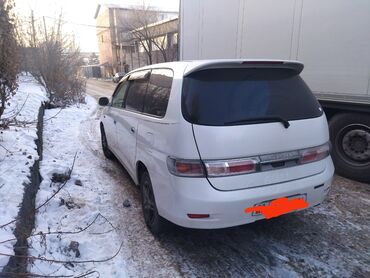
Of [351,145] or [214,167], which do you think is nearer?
[214,167]

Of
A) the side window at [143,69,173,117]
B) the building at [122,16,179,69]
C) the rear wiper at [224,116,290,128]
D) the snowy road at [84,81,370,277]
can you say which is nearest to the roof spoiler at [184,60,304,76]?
the side window at [143,69,173,117]

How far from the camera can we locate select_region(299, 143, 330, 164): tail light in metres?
2.94

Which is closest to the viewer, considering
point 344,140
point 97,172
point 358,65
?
point 358,65

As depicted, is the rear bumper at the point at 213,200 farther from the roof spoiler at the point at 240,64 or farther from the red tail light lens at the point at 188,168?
the roof spoiler at the point at 240,64

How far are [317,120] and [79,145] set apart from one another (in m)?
5.18

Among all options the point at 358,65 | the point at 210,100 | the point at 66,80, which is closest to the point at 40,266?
the point at 210,100

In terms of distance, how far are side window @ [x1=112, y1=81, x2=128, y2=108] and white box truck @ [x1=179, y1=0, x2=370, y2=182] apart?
2462 millimetres

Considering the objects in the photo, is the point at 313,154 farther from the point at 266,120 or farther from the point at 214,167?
the point at 214,167

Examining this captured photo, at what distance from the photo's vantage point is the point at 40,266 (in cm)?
261

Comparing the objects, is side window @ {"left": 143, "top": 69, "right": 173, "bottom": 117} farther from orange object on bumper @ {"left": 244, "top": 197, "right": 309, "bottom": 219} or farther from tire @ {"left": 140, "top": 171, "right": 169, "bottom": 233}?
orange object on bumper @ {"left": 244, "top": 197, "right": 309, "bottom": 219}

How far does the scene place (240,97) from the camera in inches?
111

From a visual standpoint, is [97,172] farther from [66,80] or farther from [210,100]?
[66,80]

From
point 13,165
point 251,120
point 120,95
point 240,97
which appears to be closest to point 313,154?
point 251,120

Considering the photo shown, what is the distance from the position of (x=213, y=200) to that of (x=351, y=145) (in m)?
3.20
